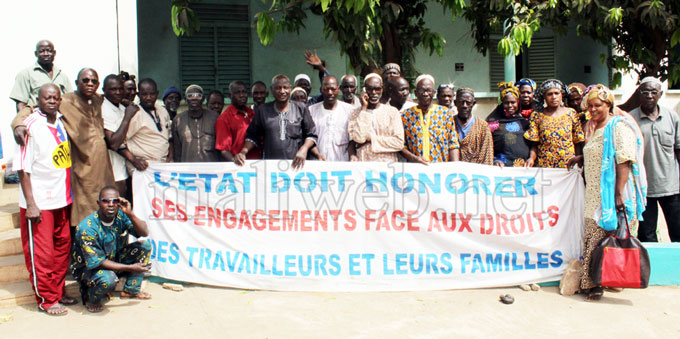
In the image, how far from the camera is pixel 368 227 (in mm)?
4770

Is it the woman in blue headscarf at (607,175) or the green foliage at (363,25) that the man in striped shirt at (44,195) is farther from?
the woman in blue headscarf at (607,175)

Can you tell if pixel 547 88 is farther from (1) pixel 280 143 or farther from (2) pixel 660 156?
(1) pixel 280 143

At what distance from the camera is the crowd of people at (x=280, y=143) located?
4.25 m

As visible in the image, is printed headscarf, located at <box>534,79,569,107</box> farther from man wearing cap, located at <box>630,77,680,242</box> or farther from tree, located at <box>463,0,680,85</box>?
tree, located at <box>463,0,680,85</box>

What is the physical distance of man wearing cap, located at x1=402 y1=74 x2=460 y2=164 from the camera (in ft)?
15.8

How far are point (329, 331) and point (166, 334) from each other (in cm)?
111

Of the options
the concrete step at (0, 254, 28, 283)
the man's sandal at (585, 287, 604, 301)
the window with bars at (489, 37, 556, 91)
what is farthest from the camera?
the window with bars at (489, 37, 556, 91)

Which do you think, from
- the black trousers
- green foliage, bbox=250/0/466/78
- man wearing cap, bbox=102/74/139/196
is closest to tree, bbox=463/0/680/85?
green foliage, bbox=250/0/466/78

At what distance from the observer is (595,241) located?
4.61 meters

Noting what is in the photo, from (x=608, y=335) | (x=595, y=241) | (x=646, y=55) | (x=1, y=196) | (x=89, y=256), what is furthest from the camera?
(x=646, y=55)

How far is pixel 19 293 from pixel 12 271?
0.37 m

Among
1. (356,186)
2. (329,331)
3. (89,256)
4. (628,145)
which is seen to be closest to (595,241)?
(628,145)

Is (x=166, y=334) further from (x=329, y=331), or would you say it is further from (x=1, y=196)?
(x=1, y=196)

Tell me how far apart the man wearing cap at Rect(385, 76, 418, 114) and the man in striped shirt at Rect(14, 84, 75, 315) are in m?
2.77
